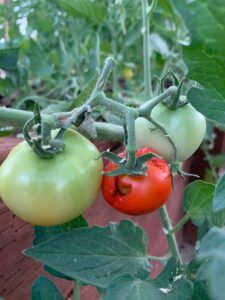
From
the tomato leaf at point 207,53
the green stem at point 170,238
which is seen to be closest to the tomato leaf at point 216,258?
the tomato leaf at point 207,53

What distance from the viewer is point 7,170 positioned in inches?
13.0

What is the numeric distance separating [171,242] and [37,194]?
0.68ft

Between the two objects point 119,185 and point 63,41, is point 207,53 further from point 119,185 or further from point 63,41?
point 63,41

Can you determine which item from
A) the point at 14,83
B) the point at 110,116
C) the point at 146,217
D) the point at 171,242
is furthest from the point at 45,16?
the point at 171,242

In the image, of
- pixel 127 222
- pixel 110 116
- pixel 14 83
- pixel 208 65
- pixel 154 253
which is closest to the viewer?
pixel 208 65

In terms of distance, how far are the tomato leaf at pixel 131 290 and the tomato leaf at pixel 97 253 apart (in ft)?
0.05

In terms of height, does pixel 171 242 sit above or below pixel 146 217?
above

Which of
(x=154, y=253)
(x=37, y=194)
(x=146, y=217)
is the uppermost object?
(x=37, y=194)

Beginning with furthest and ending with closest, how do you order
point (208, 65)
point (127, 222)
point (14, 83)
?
point (14, 83) < point (127, 222) < point (208, 65)

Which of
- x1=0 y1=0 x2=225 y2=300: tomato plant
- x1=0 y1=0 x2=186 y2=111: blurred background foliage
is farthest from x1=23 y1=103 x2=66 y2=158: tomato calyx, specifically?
x1=0 y1=0 x2=186 y2=111: blurred background foliage

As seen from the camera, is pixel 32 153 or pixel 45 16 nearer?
pixel 32 153

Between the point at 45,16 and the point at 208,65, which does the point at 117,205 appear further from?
the point at 45,16

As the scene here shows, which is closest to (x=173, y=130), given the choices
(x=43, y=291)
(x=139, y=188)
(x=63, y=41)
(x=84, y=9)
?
(x=139, y=188)

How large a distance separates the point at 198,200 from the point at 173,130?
0.34 feet
